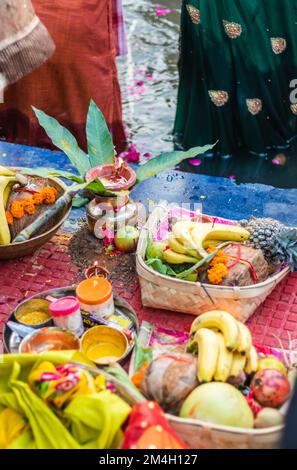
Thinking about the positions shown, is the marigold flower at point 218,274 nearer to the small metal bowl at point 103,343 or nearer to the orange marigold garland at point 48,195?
the small metal bowl at point 103,343

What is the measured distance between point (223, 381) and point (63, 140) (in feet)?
5.23

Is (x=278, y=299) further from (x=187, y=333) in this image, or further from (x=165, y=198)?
(x=165, y=198)

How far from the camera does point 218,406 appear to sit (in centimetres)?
185

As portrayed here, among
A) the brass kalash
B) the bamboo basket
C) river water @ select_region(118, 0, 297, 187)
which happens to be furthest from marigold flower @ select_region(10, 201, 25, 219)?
river water @ select_region(118, 0, 297, 187)

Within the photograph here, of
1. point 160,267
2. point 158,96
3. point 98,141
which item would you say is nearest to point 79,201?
point 98,141

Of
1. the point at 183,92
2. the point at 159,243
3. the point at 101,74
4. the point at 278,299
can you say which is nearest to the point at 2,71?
the point at 159,243

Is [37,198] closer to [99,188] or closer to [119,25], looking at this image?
[99,188]

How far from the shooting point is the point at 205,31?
171 inches

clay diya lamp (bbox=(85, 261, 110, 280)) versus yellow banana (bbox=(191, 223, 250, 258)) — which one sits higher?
yellow banana (bbox=(191, 223, 250, 258))

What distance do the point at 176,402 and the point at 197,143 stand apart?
3276 mm

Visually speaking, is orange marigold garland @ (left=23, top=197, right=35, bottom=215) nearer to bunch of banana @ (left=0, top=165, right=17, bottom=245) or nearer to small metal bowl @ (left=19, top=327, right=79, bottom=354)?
bunch of banana @ (left=0, top=165, right=17, bottom=245)

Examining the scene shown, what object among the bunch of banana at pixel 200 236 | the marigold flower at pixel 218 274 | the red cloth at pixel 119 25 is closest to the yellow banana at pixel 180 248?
the bunch of banana at pixel 200 236

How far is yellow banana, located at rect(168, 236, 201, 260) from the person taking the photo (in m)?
2.52

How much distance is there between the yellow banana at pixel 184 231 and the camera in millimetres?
2541
